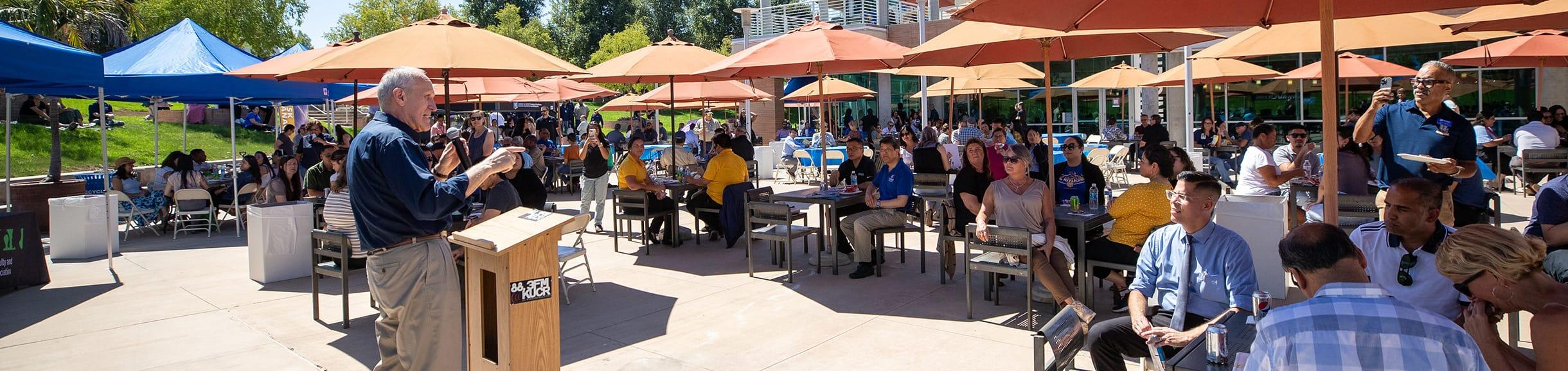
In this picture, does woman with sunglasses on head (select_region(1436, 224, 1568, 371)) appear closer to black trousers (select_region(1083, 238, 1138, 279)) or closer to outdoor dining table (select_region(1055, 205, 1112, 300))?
black trousers (select_region(1083, 238, 1138, 279))

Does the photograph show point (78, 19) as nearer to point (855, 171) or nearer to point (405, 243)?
point (855, 171)

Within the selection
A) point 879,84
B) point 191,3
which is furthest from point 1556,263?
point 191,3

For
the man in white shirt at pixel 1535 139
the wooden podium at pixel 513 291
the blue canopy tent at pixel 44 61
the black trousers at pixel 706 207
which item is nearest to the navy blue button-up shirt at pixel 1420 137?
the wooden podium at pixel 513 291

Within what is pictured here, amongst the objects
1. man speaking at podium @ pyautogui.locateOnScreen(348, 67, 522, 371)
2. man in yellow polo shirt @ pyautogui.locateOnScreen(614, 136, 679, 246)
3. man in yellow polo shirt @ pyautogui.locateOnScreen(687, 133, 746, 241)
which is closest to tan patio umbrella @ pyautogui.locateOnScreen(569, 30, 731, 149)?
man in yellow polo shirt @ pyautogui.locateOnScreen(614, 136, 679, 246)

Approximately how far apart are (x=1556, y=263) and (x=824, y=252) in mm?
5736

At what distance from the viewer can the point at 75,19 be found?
23312 millimetres

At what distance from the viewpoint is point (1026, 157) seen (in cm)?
639

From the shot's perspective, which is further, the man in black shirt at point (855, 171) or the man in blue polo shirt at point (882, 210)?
the man in black shirt at point (855, 171)

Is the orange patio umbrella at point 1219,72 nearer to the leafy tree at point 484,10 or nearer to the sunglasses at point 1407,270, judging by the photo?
the sunglasses at point 1407,270

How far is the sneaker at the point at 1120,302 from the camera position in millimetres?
6230

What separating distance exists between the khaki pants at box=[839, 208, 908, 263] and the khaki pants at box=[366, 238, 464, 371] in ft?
14.0

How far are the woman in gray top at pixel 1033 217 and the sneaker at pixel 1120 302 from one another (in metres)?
0.28

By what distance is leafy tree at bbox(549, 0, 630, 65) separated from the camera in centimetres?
5853

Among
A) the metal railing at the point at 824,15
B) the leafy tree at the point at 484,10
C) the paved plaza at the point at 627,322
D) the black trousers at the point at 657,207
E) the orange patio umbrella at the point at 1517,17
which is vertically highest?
the leafy tree at the point at 484,10
